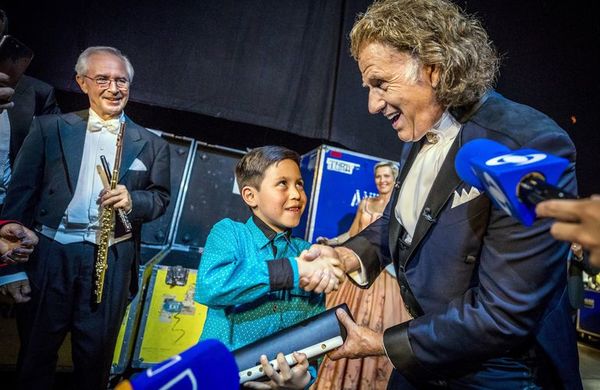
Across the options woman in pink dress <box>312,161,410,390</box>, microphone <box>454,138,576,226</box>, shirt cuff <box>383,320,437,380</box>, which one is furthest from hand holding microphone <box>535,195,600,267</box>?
woman in pink dress <box>312,161,410,390</box>

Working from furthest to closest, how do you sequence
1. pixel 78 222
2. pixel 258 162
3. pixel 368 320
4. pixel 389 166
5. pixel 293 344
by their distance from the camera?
1. pixel 389 166
2. pixel 368 320
3. pixel 78 222
4. pixel 258 162
5. pixel 293 344

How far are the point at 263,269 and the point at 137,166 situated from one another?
1.77m

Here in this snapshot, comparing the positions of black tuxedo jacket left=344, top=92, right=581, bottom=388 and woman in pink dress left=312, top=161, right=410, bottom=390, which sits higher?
black tuxedo jacket left=344, top=92, right=581, bottom=388

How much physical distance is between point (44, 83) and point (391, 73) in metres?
3.09

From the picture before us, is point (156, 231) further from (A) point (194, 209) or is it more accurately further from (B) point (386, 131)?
(B) point (386, 131)

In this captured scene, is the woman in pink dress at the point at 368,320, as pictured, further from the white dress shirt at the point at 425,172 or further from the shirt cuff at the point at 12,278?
the shirt cuff at the point at 12,278

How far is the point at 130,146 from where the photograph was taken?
2650mm

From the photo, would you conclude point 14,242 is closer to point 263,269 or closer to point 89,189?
point 89,189

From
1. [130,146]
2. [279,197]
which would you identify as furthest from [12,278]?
[279,197]

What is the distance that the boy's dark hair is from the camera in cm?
185

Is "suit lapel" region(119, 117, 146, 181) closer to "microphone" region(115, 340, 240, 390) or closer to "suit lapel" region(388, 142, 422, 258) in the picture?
"suit lapel" region(388, 142, 422, 258)

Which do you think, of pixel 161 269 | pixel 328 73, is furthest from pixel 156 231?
pixel 328 73

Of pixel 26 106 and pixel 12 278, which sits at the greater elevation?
pixel 26 106

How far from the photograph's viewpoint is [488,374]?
1.13m
